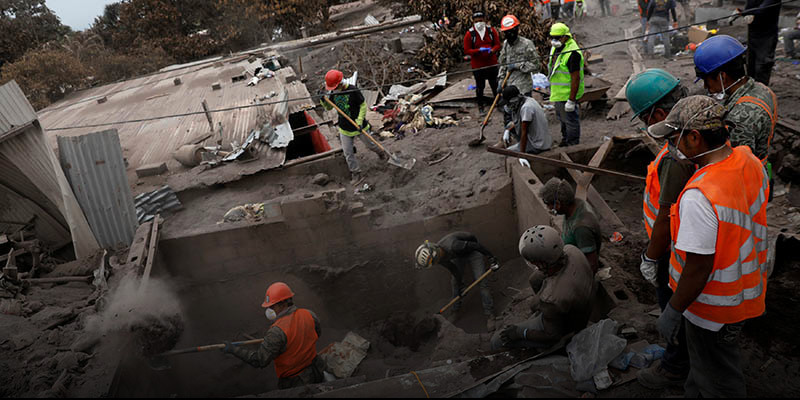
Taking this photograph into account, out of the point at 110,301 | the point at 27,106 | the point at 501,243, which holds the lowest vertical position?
the point at 501,243

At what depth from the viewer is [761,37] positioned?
643 centimetres

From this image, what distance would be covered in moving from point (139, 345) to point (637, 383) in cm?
468

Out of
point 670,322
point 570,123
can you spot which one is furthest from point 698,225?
point 570,123

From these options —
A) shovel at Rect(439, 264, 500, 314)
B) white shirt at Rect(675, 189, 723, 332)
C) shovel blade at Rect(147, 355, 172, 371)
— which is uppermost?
white shirt at Rect(675, 189, 723, 332)

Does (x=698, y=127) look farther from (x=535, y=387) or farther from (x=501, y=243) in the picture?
(x=501, y=243)

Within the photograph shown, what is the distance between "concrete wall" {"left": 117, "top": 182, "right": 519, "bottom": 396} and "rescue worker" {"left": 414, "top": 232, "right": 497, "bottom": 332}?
0.66m

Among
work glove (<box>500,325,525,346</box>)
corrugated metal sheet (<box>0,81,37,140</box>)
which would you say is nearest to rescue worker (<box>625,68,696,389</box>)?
work glove (<box>500,325,525,346</box>)

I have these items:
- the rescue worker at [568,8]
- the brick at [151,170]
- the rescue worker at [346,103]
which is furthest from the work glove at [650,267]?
the rescue worker at [568,8]

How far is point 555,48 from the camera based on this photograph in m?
6.78

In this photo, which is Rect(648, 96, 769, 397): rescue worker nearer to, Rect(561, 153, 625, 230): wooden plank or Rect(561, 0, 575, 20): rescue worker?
Rect(561, 153, 625, 230): wooden plank

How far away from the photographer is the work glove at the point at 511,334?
12.5 ft

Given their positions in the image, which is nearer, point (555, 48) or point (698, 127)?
point (698, 127)

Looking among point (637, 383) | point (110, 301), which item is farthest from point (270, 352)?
point (637, 383)

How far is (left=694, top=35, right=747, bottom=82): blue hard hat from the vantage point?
3.51m
